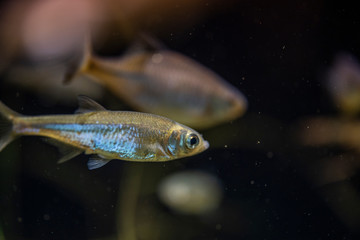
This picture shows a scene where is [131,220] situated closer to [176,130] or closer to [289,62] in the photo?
[176,130]

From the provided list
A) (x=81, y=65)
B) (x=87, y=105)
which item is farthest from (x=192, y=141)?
(x=81, y=65)

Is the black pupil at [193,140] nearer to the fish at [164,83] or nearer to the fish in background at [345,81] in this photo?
the fish at [164,83]

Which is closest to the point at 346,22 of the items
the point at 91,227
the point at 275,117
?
the point at 275,117

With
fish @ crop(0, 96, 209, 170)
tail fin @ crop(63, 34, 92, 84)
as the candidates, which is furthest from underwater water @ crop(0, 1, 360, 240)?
fish @ crop(0, 96, 209, 170)

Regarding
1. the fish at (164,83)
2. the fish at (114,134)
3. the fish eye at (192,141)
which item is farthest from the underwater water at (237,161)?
the fish eye at (192,141)

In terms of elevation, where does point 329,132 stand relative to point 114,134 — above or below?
below

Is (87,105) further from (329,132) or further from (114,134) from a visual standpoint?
(329,132)

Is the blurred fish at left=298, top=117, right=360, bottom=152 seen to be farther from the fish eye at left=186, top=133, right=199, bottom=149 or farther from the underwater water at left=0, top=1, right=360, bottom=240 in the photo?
the fish eye at left=186, top=133, right=199, bottom=149
